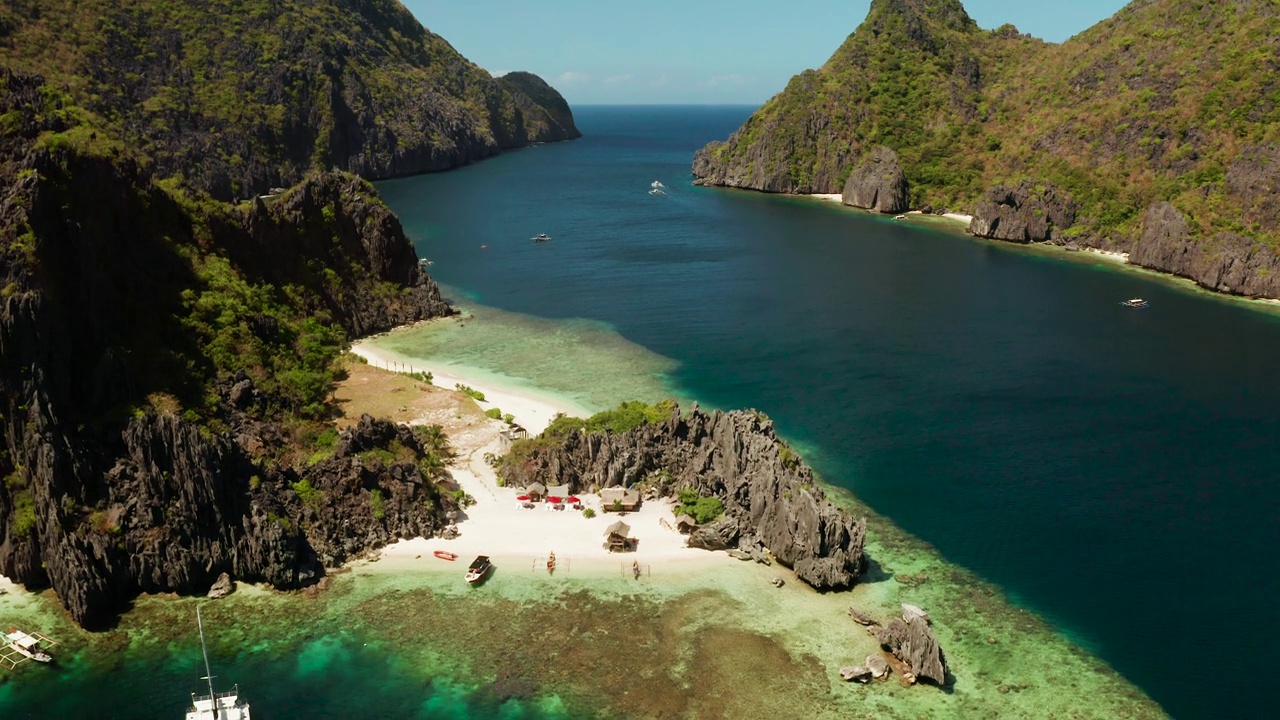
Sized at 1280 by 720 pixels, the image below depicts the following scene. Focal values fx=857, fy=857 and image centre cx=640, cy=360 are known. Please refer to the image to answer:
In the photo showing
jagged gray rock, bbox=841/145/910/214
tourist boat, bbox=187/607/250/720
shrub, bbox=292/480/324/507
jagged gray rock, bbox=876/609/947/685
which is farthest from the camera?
jagged gray rock, bbox=841/145/910/214

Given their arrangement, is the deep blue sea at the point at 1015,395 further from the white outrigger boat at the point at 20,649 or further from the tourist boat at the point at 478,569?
the white outrigger boat at the point at 20,649

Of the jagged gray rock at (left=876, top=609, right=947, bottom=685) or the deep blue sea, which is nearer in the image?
the jagged gray rock at (left=876, top=609, right=947, bottom=685)

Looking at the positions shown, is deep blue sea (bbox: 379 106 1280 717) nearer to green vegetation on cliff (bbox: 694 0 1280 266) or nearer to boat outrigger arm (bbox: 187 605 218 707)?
green vegetation on cliff (bbox: 694 0 1280 266)

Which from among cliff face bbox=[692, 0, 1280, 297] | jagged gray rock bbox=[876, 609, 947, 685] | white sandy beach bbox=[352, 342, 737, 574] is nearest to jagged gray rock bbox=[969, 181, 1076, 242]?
cliff face bbox=[692, 0, 1280, 297]

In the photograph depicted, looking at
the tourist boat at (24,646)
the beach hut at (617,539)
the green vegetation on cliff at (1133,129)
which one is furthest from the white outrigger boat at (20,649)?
the green vegetation on cliff at (1133,129)

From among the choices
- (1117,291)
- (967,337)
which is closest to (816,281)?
(967,337)

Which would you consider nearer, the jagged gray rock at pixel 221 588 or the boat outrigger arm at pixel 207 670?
the boat outrigger arm at pixel 207 670
